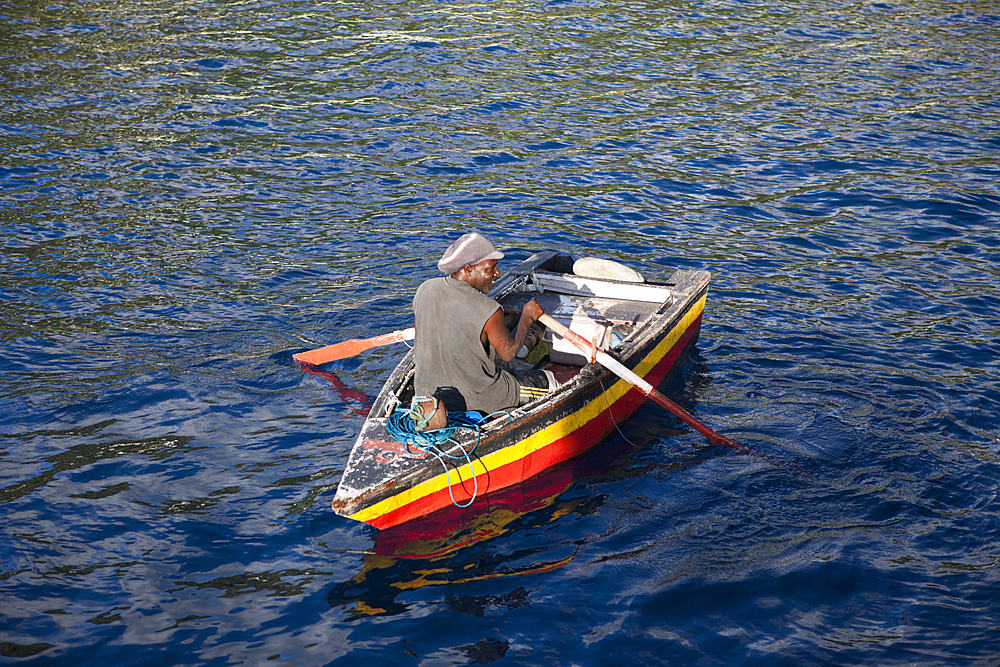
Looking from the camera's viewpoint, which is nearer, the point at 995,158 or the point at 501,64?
the point at 995,158

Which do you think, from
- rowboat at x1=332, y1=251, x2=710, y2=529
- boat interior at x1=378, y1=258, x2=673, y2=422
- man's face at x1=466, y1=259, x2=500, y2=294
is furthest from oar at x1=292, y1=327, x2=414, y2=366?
man's face at x1=466, y1=259, x2=500, y2=294

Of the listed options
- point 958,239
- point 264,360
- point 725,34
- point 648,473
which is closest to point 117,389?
point 264,360

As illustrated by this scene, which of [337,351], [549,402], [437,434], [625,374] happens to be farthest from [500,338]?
[337,351]

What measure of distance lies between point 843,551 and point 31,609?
603 centimetres

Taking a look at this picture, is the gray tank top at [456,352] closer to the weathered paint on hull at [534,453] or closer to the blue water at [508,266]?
the weathered paint on hull at [534,453]

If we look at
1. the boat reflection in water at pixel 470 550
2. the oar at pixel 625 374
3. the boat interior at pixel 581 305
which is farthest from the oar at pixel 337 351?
the boat reflection in water at pixel 470 550

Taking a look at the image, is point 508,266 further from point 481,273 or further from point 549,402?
point 481,273

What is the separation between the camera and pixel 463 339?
262 inches

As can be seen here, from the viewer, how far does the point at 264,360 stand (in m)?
9.08

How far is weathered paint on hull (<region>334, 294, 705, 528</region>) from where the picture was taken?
6.30 metres

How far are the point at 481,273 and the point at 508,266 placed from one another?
17.1 feet

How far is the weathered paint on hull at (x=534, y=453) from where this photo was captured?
248 inches

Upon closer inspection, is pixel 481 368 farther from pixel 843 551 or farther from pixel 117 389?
pixel 117 389

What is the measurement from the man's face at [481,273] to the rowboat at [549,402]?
1151 millimetres
